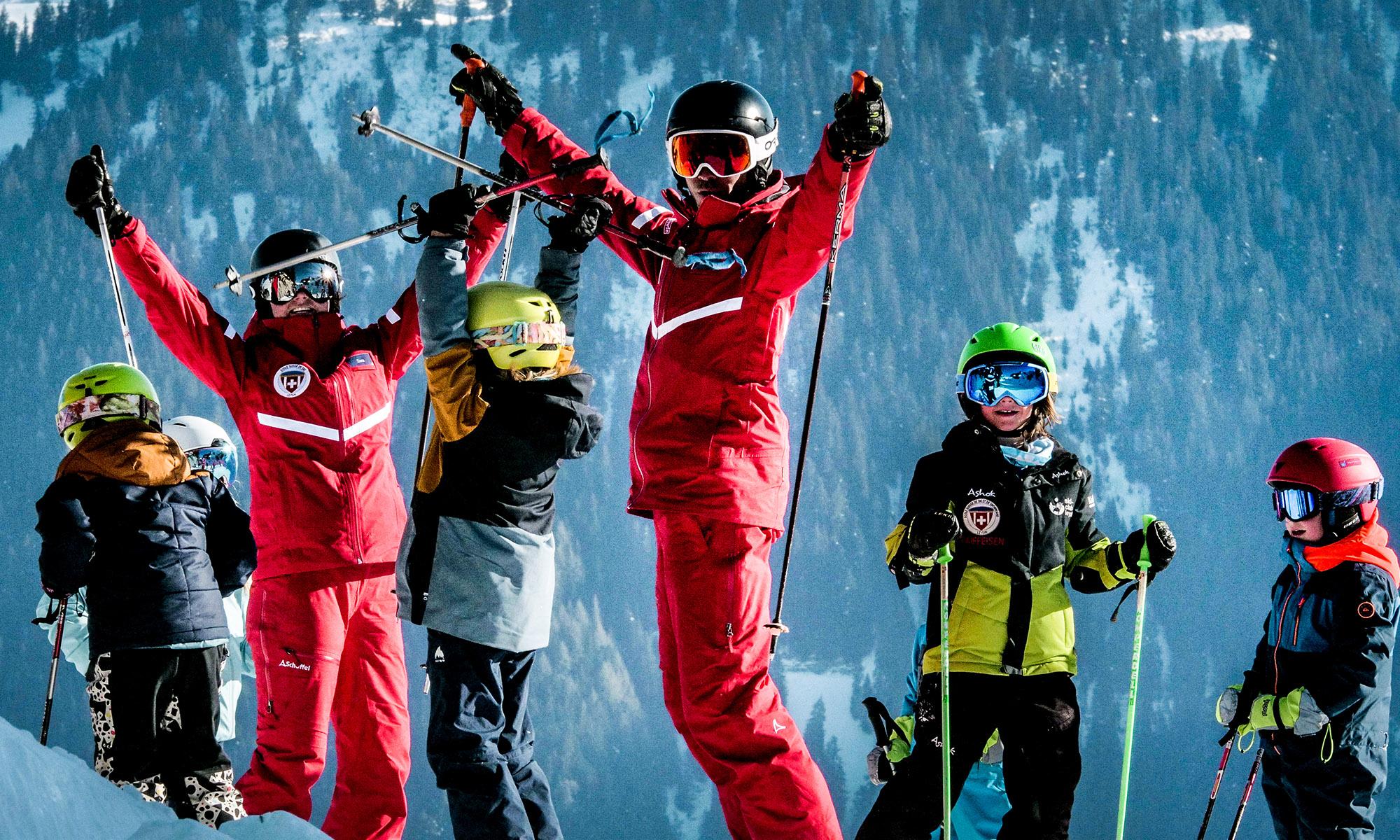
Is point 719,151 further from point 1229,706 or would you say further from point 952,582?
point 1229,706

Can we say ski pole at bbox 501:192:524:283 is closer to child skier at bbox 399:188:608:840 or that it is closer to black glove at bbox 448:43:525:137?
black glove at bbox 448:43:525:137

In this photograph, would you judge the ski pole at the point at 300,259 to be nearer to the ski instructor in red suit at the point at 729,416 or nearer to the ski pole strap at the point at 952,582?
the ski instructor in red suit at the point at 729,416

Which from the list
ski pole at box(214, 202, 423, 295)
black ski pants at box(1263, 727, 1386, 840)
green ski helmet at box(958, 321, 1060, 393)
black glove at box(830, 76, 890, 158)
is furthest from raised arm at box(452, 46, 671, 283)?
black ski pants at box(1263, 727, 1386, 840)

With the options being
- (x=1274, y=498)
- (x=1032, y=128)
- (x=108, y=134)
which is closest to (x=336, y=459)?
(x=1274, y=498)

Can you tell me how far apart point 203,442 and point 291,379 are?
132cm

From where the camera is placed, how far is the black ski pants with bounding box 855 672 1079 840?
318cm

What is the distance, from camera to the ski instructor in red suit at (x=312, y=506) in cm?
363

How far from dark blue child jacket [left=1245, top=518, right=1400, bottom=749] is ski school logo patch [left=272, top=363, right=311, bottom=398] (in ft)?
9.31

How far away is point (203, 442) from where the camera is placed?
5.00 m

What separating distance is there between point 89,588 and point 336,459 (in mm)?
740

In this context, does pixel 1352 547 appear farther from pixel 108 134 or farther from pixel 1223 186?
pixel 108 134

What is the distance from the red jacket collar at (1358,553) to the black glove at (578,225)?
225 cm

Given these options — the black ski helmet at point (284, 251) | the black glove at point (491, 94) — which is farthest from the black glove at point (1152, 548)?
the black ski helmet at point (284, 251)

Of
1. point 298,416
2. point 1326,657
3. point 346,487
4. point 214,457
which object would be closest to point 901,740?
point 1326,657
